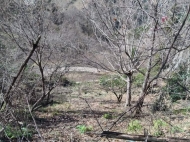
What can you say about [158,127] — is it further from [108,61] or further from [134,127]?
[108,61]

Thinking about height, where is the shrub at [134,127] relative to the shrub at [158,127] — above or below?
below

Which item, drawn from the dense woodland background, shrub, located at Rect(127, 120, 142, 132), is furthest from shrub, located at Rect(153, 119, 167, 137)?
shrub, located at Rect(127, 120, 142, 132)

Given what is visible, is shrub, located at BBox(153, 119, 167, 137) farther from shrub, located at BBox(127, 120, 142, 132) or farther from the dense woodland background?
shrub, located at BBox(127, 120, 142, 132)

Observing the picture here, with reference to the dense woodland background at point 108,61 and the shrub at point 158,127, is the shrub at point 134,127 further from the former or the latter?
the shrub at point 158,127

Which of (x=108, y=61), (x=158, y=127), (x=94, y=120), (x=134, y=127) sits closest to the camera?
(x=158, y=127)

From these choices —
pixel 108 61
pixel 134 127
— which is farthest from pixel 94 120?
pixel 108 61

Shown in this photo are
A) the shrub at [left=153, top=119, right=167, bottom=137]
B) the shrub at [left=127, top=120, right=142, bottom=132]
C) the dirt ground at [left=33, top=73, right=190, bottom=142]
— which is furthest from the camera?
the shrub at [left=127, top=120, right=142, bottom=132]

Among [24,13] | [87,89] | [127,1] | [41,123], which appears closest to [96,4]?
[127,1]

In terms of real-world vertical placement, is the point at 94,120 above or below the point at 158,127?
below

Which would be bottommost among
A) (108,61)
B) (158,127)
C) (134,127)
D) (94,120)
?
(94,120)

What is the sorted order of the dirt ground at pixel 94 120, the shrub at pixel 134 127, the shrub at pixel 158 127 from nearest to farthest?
the shrub at pixel 158 127
the dirt ground at pixel 94 120
the shrub at pixel 134 127

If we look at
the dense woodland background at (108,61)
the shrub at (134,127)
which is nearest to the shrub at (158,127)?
the dense woodland background at (108,61)

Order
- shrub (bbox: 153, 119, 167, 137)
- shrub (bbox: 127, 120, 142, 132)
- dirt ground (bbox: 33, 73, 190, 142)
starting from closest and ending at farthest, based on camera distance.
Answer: shrub (bbox: 153, 119, 167, 137)
dirt ground (bbox: 33, 73, 190, 142)
shrub (bbox: 127, 120, 142, 132)

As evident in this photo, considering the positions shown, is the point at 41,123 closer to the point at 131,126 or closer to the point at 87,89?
the point at 131,126
